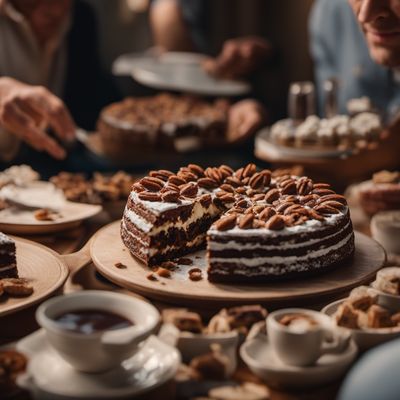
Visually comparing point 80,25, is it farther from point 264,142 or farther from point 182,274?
point 182,274

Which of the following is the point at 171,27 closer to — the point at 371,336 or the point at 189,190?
the point at 189,190

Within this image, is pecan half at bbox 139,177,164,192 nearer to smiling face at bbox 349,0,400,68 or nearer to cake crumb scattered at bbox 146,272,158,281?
cake crumb scattered at bbox 146,272,158,281

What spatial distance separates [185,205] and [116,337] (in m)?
0.89

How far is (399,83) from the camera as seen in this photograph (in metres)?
4.05

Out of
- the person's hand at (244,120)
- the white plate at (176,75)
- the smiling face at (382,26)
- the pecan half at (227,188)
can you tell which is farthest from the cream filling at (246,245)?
the white plate at (176,75)

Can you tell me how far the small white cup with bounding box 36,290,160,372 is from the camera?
1313 millimetres

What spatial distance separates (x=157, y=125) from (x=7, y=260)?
5.97 ft

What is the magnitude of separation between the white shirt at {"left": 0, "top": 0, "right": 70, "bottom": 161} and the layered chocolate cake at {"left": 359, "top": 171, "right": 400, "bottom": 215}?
1644mm

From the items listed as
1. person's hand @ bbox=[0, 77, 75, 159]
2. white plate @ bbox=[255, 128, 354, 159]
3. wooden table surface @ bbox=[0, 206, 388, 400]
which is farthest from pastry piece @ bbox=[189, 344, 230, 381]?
white plate @ bbox=[255, 128, 354, 159]

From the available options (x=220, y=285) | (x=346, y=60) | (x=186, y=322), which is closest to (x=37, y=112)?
(x=220, y=285)

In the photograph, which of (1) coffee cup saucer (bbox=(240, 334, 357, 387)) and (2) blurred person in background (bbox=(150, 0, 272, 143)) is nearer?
(1) coffee cup saucer (bbox=(240, 334, 357, 387))

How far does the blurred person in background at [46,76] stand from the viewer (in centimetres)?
272

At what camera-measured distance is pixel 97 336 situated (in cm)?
131

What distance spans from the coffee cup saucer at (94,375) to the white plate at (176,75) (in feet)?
8.19
